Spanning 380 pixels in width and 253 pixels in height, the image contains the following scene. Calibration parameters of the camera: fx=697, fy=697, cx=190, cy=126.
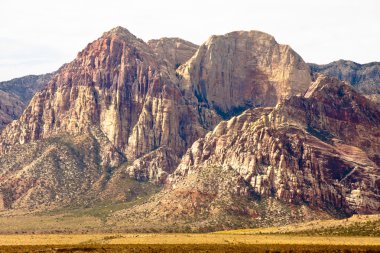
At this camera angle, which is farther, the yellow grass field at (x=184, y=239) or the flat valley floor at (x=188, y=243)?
the yellow grass field at (x=184, y=239)

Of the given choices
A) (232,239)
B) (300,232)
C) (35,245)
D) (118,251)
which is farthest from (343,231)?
(35,245)

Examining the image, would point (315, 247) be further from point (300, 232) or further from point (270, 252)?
point (300, 232)

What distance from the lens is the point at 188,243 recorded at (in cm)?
17612

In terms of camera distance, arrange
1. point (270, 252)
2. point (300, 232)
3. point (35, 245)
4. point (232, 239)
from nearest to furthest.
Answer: point (270, 252), point (35, 245), point (232, 239), point (300, 232)

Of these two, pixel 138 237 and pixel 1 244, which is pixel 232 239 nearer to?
pixel 138 237

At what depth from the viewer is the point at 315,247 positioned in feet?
531

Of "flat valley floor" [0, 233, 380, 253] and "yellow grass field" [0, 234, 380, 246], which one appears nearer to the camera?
"flat valley floor" [0, 233, 380, 253]

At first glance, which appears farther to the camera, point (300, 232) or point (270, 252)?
point (300, 232)

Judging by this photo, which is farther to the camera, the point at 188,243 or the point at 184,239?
the point at 184,239

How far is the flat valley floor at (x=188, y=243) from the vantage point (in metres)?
160

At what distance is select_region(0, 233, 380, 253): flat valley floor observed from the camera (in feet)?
524

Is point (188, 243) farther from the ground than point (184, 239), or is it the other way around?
point (188, 243)

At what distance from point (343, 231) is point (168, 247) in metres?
55.8

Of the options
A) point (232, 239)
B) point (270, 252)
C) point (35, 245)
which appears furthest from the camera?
point (232, 239)
